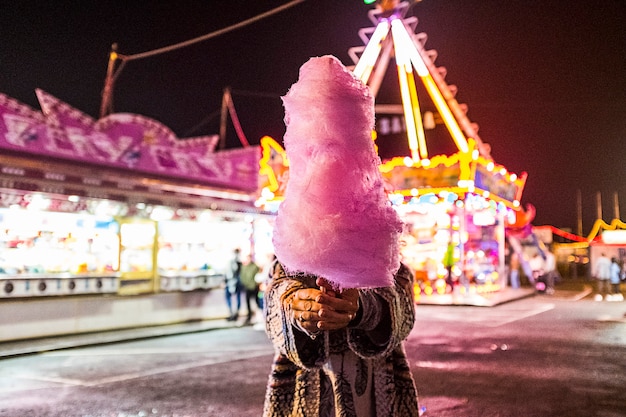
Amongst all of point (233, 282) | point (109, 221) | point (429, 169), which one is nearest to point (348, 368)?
point (109, 221)

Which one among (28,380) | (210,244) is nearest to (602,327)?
(210,244)

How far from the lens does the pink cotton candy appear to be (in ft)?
6.25

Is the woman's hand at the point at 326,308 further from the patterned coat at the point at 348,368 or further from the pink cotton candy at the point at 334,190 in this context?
the patterned coat at the point at 348,368

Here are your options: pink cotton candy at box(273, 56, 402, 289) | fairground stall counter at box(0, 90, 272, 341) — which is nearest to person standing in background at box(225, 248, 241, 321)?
fairground stall counter at box(0, 90, 272, 341)

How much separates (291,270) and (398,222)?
423 mm

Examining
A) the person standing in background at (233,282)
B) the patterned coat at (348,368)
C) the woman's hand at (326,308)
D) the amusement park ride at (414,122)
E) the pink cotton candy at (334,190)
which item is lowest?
the person standing in background at (233,282)

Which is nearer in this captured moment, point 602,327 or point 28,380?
point 28,380

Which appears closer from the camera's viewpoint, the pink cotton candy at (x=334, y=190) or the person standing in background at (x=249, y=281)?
the pink cotton candy at (x=334, y=190)

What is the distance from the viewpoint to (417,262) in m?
24.4

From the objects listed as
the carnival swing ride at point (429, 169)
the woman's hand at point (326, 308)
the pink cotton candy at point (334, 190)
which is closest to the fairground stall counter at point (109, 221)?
the carnival swing ride at point (429, 169)

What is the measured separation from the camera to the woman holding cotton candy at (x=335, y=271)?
6.26 feet

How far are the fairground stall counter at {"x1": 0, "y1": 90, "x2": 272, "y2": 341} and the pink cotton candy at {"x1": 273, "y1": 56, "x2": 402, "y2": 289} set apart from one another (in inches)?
436

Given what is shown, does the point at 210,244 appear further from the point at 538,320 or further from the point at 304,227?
the point at 304,227

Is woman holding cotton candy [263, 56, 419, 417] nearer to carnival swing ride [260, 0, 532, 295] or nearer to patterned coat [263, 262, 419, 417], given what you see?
patterned coat [263, 262, 419, 417]
